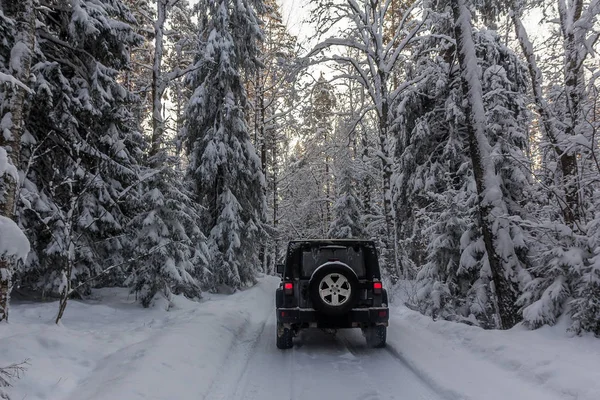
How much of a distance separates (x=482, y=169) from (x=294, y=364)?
17.9 feet

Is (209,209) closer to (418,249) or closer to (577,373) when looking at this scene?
(418,249)

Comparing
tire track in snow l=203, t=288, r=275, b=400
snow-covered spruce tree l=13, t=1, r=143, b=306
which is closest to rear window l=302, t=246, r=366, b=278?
tire track in snow l=203, t=288, r=275, b=400

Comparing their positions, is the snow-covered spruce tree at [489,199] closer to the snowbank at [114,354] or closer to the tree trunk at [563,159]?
the tree trunk at [563,159]

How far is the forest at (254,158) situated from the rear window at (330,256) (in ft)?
9.13

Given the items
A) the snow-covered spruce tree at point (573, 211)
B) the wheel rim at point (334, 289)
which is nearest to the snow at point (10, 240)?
the wheel rim at point (334, 289)

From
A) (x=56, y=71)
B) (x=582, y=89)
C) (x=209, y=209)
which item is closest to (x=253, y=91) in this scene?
(x=209, y=209)

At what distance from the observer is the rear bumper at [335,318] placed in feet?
24.8

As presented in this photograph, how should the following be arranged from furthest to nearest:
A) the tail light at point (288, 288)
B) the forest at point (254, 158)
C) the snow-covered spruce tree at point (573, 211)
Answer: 1. the tail light at point (288, 288)
2. the forest at point (254, 158)
3. the snow-covered spruce tree at point (573, 211)

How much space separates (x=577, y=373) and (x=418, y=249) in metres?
13.4

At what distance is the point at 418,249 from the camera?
715 inches

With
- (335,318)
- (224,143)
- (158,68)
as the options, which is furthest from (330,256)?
(224,143)

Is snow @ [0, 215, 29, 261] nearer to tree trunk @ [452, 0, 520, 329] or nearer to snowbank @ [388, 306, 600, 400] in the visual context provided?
snowbank @ [388, 306, 600, 400]

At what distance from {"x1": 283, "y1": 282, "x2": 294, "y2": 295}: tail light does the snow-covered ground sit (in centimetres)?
Result: 110

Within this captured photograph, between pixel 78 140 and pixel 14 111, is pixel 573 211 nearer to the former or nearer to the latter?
pixel 14 111
